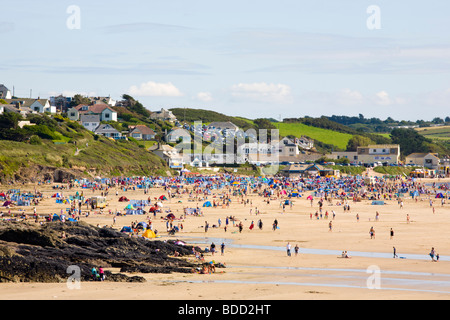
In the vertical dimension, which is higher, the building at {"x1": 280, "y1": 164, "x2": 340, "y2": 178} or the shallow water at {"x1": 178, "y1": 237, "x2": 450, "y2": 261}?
the building at {"x1": 280, "y1": 164, "x2": 340, "y2": 178}

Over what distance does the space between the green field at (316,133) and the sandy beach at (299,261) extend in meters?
114

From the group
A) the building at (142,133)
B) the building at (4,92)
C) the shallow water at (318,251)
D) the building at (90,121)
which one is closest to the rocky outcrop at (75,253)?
the shallow water at (318,251)

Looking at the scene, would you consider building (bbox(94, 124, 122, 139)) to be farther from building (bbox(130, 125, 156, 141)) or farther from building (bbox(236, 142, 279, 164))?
building (bbox(236, 142, 279, 164))

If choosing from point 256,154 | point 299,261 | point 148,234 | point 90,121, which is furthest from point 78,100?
point 299,261

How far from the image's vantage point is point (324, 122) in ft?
625

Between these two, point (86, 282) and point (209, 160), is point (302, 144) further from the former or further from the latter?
point (86, 282)

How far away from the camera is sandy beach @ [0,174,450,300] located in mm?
20000

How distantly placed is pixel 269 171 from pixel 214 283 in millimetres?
91118

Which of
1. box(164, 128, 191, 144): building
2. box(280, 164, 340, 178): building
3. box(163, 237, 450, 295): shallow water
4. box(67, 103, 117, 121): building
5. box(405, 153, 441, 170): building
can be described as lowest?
box(163, 237, 450, 295): shallow water

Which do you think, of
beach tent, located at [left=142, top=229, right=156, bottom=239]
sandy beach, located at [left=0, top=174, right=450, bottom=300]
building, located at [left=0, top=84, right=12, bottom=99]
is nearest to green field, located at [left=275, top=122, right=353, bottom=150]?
building, located at [left=0, top=84, right=12, bottom=99]

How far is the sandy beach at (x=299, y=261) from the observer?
20.0 meters

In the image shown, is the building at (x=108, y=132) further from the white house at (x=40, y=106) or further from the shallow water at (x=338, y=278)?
the shallow water at (x=338, y=278)

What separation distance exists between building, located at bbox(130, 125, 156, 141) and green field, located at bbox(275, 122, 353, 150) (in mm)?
53269

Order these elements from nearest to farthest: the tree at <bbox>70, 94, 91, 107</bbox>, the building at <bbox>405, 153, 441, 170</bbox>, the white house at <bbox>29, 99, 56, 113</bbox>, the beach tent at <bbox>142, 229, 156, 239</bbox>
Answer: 1. the beach tent at <bbox>142, 229, 156, 239</bbox>
2. the white house at <bbox>29, 99, 56, 113</bbox>
3. the building at <bbox>405, 153, 441, 170</bbox>
4. the tree at <bbox>70, 94, 91, 107</bbox>
